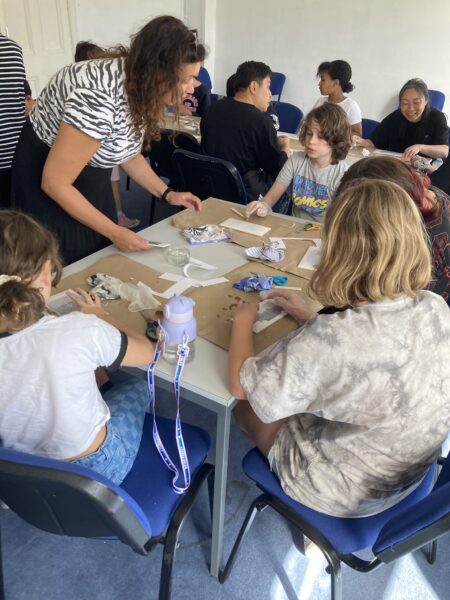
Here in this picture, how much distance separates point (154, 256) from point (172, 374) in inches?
25.9

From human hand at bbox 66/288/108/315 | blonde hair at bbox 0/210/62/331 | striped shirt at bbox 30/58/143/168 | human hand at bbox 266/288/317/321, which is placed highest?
striped shirt at bbox 30/58/143/168

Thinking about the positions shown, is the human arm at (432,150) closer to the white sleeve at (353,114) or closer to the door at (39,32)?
the white sleeve at (353,114)

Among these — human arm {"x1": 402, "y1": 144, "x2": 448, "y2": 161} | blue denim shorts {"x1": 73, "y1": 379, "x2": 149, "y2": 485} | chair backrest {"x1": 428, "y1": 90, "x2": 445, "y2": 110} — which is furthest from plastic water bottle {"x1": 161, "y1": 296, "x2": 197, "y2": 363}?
chair backrest {"x1": 428, "y1": 90, "x2": 445, "y2": 110}

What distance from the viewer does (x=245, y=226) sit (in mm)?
2025

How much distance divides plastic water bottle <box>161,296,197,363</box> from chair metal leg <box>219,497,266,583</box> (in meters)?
0.47

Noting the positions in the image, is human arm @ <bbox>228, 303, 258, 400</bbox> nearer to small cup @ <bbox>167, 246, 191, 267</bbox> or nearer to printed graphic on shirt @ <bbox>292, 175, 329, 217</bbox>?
small cup @ <bbox>167, 246, 191, 267</bbox>

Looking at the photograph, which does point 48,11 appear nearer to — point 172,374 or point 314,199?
point 314,199

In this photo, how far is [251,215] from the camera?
2.14 metres

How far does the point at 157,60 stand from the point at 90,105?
249mm

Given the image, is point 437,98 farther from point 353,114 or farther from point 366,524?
point 366,524

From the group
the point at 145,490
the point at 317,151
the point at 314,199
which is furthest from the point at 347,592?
the point at 317,151

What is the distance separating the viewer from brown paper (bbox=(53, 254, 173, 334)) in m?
1.38

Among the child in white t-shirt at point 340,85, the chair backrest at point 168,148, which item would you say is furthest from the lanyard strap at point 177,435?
the child in white t-shirt at point 340,85

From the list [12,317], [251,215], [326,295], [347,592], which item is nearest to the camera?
[12,317]
